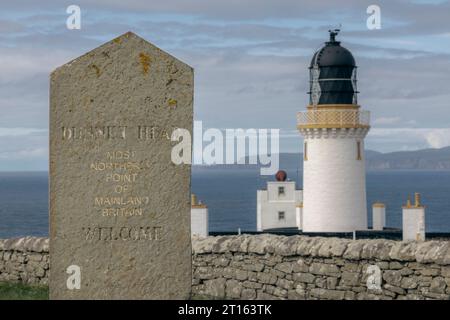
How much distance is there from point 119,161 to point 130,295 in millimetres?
1755

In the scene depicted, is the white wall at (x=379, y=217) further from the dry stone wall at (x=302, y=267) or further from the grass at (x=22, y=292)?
the grass at (x=22, y=292)

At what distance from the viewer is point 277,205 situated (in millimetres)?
54156

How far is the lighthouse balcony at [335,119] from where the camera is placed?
42406 mm

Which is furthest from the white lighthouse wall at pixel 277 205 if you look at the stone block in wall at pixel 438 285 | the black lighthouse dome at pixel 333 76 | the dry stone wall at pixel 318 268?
the stone block in wall at pixel 438 285

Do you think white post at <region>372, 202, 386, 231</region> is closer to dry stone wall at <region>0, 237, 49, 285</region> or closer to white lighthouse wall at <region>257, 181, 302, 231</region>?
white lighthouse wall at <region>257, 181, 302, 231</region>

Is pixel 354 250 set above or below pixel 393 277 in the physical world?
above

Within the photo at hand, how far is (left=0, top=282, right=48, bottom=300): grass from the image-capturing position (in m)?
16.7

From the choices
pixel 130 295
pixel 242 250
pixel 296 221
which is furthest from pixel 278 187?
pixel 130 295

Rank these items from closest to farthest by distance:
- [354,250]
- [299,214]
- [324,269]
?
[354,250], [324,269], [299,214]

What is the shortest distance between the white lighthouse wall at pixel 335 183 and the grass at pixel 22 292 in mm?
24703

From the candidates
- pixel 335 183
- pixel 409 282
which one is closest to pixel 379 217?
pixel 335 183

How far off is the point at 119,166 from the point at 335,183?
29.2 meters

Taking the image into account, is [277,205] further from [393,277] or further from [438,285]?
[438,285]
